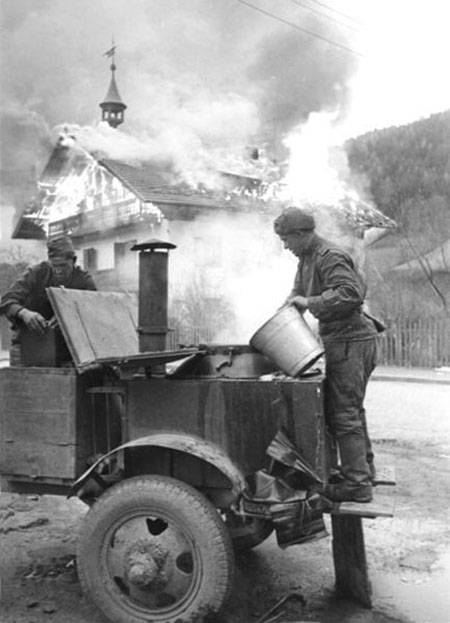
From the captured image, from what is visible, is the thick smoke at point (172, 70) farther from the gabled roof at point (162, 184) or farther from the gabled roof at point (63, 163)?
the gabled roof at point (63, 163)

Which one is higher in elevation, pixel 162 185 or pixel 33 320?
pixel 162 185

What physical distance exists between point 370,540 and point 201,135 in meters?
7.04

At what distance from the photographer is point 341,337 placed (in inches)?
124

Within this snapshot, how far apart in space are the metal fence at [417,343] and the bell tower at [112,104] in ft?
33.1

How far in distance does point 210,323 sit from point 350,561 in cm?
482

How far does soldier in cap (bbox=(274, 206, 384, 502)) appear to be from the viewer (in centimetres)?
304

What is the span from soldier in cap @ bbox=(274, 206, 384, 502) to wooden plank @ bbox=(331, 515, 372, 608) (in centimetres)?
34

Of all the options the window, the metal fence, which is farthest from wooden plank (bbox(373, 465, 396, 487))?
the metal fence

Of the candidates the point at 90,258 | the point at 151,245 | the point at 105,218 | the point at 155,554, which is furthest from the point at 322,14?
the point at 155,554

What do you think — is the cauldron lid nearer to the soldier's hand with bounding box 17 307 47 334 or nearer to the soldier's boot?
the soldier's boot

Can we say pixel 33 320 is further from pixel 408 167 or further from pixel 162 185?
pixel 408 167

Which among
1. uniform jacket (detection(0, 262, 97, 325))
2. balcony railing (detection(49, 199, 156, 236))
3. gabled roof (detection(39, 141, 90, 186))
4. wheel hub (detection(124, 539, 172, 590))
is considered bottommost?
wheel hub (detection(124, 539, 172, 590))

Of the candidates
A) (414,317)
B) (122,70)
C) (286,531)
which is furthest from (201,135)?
(414,317)

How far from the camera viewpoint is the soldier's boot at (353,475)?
10.00 ft
